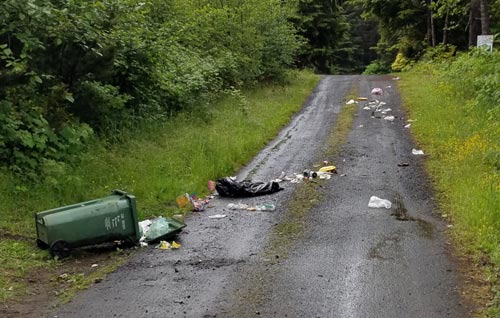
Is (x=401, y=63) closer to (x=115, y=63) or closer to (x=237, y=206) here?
(x=115, y=63)

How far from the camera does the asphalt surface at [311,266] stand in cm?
471

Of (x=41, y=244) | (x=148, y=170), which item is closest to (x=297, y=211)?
(x=148, y=170)

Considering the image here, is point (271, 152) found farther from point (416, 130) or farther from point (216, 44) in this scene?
point (216, 44)

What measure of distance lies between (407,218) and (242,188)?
2.60m

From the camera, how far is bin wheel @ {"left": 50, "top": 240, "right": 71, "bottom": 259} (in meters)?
5.92

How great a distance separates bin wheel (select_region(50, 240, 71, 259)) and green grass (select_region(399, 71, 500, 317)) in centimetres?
419

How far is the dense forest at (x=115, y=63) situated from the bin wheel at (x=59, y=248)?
1.96 metres

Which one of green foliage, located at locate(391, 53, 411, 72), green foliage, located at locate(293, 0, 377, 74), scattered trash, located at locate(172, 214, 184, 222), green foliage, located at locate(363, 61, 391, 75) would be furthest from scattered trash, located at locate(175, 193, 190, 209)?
green foliage, located at locate(363, 61, 391, 75)

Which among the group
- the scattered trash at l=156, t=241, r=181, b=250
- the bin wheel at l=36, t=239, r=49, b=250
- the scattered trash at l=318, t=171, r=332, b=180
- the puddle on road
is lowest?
the puddle on road

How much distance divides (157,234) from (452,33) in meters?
26.6

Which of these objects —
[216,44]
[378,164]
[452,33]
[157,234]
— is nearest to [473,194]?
[378,164]

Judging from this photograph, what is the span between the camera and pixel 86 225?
19.8ft

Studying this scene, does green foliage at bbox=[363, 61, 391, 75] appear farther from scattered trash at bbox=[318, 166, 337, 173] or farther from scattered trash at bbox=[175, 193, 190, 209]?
scattered trash at bbox=[175, 193, 190, 209]

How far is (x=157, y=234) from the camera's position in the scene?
6535 mm
